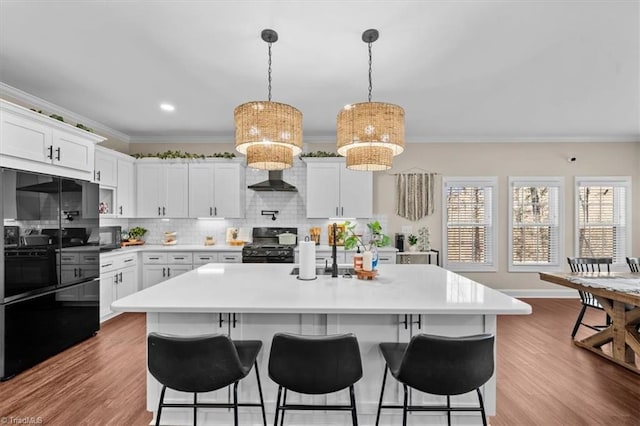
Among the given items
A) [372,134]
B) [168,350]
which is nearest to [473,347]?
[372,134]

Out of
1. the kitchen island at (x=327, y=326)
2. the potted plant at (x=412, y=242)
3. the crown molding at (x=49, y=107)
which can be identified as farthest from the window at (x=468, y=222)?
the crown molding at (x=49, y=107)

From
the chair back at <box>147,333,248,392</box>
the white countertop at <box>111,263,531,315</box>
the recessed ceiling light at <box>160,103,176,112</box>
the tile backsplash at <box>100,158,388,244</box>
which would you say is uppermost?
the recessed ceiling light at <box>160,103,176,112</box>

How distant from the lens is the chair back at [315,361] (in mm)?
1439

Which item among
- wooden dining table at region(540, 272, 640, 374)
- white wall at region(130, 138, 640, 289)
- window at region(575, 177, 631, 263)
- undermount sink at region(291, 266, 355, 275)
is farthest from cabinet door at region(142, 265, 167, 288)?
window at region(575, 177, 631, 263)

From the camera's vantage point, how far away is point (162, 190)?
4953mm

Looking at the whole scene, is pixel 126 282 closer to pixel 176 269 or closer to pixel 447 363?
pixel 176 269

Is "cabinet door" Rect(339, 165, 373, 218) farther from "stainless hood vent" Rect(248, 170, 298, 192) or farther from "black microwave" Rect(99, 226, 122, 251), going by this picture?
"black microwave" Rect(99, 226, 122, 251)

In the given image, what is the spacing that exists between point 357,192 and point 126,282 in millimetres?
3626

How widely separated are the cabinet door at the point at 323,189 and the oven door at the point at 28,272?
318cm

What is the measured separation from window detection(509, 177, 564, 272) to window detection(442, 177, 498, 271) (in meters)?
0.38

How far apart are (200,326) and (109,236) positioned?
3.41 m

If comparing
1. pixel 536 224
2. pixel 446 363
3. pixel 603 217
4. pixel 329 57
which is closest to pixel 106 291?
pixel 329 57

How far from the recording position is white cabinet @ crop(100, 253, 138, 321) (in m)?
3.88

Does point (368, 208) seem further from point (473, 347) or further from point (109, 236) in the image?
point (109, 236)
